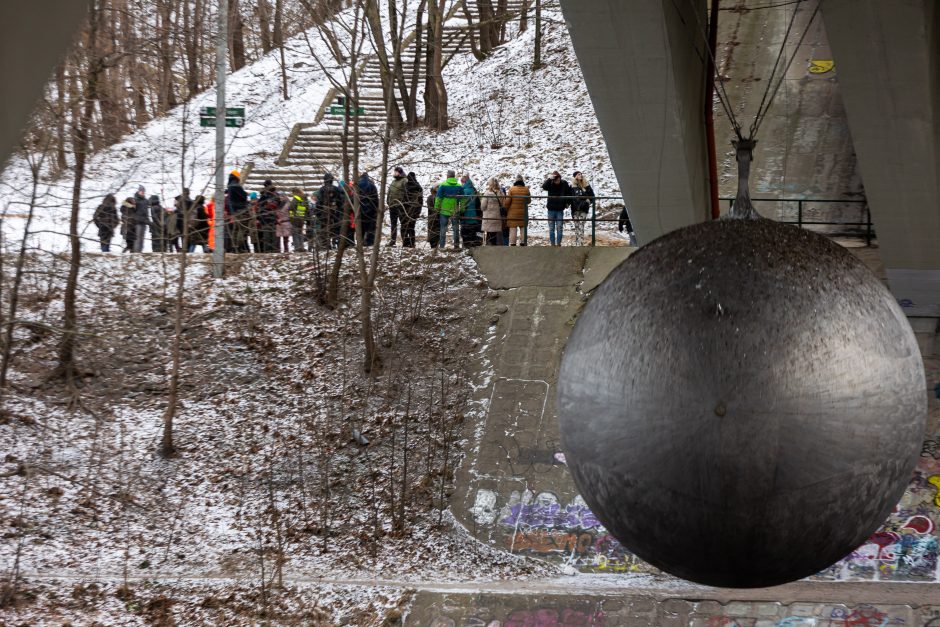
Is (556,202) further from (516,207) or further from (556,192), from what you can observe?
(516,207)

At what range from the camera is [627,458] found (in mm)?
4395

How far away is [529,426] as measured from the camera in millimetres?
18203

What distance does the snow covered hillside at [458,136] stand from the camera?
3009 centimetres

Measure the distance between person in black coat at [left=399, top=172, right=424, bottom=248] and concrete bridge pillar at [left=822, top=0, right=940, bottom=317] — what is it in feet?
36.3

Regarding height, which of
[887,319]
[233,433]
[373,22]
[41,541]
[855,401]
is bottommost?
[41,541]

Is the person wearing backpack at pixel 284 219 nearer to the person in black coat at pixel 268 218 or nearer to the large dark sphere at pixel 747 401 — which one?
the person in black coat at pixel 268 218

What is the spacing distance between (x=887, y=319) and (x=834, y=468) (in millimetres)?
709

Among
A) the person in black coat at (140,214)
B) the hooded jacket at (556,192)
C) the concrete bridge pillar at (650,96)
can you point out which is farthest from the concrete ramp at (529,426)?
the person in black coat at (140,214)

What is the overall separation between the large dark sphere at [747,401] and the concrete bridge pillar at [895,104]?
291 inches

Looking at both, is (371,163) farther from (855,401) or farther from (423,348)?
(855,401)

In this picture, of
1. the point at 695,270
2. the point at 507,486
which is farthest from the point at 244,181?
the point at 695,270

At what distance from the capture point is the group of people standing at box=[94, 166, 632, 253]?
2211 cm

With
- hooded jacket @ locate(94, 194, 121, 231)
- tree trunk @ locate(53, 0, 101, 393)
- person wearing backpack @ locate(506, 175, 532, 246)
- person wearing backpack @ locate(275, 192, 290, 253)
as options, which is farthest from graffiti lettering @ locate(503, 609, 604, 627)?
hooded jacket @ locate(94, 194, 121, 231)

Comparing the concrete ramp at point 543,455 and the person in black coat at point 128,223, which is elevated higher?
the person in black coat at point 128,223
